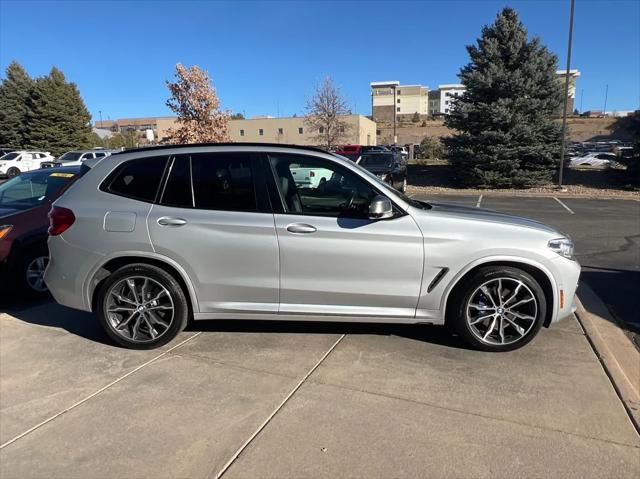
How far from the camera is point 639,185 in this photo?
20109 mm

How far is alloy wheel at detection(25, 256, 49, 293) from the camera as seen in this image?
5.66 m

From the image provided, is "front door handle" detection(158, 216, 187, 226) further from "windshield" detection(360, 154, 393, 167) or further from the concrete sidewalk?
"windshield" detection(360, 154, 393, 167)

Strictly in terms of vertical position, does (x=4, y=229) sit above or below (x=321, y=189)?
below

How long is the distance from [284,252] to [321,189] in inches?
25.2

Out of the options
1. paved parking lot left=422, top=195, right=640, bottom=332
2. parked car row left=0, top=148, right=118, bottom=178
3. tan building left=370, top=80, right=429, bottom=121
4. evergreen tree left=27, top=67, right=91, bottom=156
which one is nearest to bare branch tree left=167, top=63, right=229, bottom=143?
parked car row left=0, top=148, right=118, bottom=178

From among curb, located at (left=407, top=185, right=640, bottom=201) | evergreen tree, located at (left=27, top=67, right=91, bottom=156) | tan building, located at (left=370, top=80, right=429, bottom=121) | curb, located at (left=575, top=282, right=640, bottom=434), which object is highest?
tan building, located at (left=370, top=80, right=429, bottom=121)

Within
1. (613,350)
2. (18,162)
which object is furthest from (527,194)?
(18,162)

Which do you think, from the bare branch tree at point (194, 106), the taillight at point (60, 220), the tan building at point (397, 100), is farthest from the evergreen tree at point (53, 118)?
the tan building at point (397, 100)

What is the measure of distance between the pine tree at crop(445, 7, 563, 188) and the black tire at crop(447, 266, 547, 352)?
17.9 metres

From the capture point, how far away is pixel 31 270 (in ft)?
18.6

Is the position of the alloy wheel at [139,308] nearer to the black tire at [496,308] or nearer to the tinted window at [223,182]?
the tinted window at [223,182]

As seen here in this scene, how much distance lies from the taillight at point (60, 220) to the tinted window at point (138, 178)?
0.39 metres

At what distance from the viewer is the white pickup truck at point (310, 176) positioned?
4148mm

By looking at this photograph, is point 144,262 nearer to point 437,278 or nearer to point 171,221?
point 171,221
